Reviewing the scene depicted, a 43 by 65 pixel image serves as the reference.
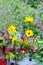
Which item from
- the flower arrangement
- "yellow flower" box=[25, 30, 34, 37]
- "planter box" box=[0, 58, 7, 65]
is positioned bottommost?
"planter box" box=[0, 58, 7, 65]

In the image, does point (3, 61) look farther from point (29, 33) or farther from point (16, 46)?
point (29, 33)

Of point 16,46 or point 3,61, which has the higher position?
point 16,46

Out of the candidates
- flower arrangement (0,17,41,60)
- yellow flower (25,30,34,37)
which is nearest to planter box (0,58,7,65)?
flower arrangement (0,17,41,60)

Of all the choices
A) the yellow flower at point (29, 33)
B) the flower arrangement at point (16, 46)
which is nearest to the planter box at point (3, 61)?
the flower arrangement at point (16, 46)

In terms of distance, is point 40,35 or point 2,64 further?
point 40,35

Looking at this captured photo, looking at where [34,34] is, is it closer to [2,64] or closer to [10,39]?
[10,39]

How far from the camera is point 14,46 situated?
2.39m

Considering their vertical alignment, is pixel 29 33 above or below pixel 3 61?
above

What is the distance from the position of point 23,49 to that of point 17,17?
2.15 feet

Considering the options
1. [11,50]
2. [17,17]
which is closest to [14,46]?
[11,50]

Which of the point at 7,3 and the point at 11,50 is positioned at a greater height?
the point at 7,3

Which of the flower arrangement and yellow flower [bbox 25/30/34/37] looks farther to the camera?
yellow flower [bbox 25/30/34/37]

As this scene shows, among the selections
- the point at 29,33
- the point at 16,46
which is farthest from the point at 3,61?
the point at 29,33

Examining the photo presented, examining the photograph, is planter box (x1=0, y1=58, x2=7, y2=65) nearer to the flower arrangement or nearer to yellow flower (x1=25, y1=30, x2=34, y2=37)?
the flower arrangement
